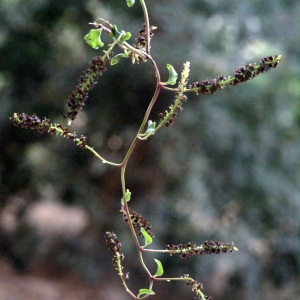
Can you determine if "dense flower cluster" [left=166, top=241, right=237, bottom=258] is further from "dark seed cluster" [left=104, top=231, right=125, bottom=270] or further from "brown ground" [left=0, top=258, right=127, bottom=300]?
"brown ground" [left=0, top=258, right=127, bottom=300]

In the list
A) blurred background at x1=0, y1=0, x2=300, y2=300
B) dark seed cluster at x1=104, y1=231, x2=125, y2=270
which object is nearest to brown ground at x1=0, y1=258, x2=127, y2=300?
blurred background at x1=0, y1=0, x2=300, y2=300

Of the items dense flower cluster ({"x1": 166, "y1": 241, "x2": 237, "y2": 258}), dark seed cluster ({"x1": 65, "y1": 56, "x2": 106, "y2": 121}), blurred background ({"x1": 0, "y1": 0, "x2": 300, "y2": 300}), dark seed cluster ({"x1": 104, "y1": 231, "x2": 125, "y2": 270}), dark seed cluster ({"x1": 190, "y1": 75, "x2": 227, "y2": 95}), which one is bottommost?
dark seed cluster ({"x1": 104, "y1": 231, "x2": 125, "y2": 270})

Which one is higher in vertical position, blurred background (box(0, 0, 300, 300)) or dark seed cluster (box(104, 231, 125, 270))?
blurred background (box(0, 0, 300, 300))

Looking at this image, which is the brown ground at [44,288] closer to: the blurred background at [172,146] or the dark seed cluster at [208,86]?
the blurred background at [172,146]

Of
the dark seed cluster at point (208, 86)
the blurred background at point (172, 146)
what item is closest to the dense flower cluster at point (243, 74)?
the dark seed cluster at point (208, 86)

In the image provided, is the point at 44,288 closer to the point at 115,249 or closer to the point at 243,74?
the point at 115,249

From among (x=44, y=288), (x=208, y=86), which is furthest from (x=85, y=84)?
(x=44, y=288)
